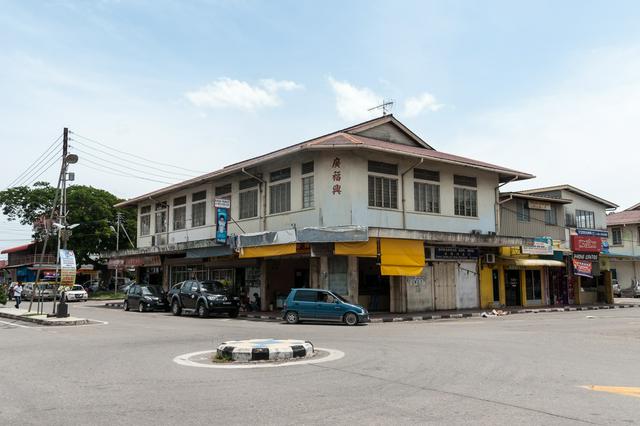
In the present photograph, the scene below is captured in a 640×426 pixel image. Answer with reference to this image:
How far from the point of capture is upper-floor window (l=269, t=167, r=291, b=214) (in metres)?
26.5

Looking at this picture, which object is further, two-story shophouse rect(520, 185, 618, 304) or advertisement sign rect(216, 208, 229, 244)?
two-story shophouse rect(520, 185, 618, 304)

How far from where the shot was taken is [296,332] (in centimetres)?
1750

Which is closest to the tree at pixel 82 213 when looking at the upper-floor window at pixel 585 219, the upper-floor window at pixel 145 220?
the upper-floor window at pixel 145 220

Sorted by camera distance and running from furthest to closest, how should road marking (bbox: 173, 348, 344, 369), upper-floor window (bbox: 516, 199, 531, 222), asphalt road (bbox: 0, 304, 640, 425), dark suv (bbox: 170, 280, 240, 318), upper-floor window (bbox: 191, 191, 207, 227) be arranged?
upper-floor window (bbox: 516, 199, 531, 222) < upper-floor window (bbox: 191, 191, 207, 227) < dark suv (bbox: 170, 280, 240, 318) < road marking (bbox: 173, 348, 344, 369) < asphalt road (bbox: 0, 304, 640, 425)

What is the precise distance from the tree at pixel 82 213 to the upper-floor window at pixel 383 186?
131ft

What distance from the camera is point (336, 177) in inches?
947

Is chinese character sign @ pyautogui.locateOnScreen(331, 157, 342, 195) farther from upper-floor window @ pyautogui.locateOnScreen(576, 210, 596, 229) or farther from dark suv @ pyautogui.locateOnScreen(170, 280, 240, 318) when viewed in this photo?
upper-floor window @ pyautogui.locateOnScreen(576, 210, 596, 229)

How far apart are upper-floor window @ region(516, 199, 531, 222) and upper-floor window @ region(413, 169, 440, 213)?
8.44 meters

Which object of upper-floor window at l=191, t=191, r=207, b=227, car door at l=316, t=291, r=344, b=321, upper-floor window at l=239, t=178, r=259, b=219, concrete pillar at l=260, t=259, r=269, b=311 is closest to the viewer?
car door at l=316, t=291, r=344, b=321

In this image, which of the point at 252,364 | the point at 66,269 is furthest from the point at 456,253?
the point at 252,364

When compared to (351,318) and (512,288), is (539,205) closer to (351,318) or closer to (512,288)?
(512,288)

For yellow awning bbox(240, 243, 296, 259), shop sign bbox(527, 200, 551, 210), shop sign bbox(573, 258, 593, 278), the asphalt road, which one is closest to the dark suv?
yellow awning bbox(240, 243, 296, 259)

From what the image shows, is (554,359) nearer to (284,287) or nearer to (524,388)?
(524,388)

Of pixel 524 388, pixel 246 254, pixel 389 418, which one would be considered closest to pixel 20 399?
pixel 389 418
